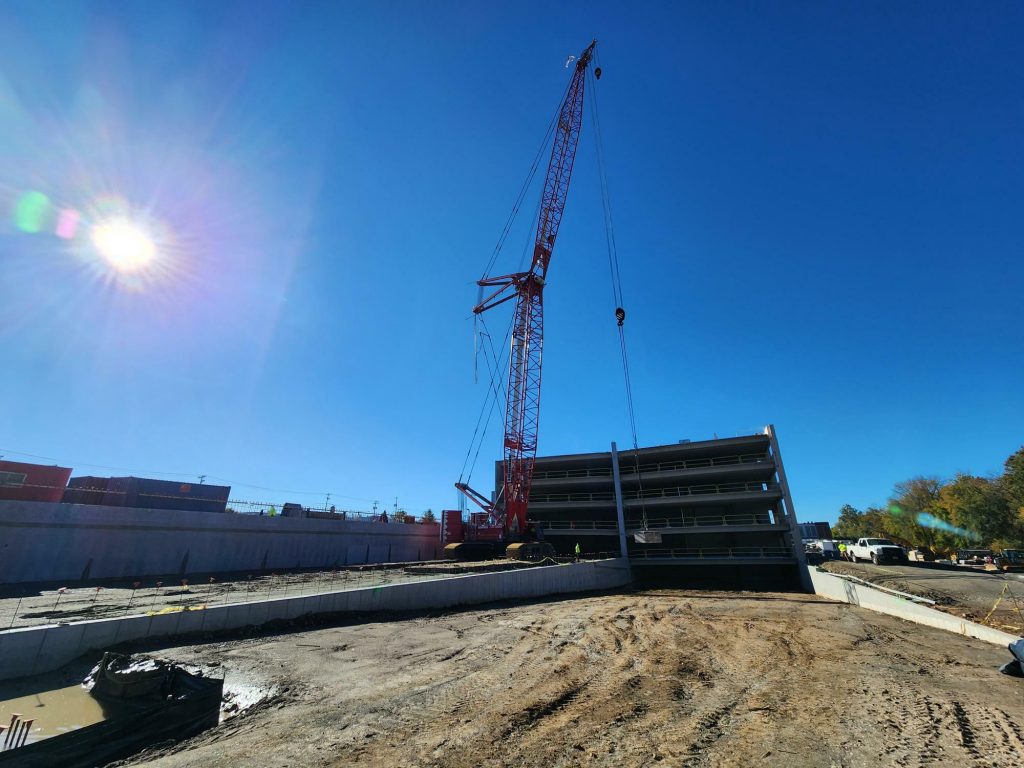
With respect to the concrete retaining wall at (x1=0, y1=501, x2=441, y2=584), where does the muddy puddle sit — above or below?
below

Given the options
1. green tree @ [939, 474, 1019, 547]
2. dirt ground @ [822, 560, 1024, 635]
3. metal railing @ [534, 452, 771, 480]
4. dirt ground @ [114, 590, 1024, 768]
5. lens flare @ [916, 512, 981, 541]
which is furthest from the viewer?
lens flare @ [916, 512, 981, 541]

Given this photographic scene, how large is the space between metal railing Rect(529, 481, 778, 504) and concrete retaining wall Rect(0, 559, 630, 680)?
65.5ft

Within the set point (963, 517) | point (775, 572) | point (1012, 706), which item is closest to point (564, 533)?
point (775, 572)

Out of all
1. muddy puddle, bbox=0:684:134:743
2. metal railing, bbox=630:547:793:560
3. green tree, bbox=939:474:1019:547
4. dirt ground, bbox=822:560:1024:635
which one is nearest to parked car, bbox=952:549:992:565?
green tree, bbox=939:474:1019:547

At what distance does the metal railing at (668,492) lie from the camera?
4056 centimetres

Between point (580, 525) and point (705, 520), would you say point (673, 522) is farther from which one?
point (580, 525)

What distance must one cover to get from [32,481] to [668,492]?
55.5 m

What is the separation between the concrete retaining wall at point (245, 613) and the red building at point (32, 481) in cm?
2870

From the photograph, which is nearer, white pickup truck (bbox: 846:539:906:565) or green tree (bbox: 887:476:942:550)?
white pickup truck (bbox: 846:539:906:565)

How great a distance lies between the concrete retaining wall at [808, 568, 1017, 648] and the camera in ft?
42.4

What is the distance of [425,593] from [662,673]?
471 inches

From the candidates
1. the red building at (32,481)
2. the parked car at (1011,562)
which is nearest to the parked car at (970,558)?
the parked car at (1011,562)

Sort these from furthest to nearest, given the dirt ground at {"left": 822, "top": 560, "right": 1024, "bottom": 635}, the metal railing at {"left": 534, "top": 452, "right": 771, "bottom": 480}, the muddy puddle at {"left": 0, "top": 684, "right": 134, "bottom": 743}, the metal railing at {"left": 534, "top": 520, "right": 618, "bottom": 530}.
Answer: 1. the metal railing at {"left": 534, "top": 520, "right": 618, "bottom": 530}
2. the metal railing at {"left": 534, "top": 452, "right": 771, "bottom": 480}
3. the dirt ground at {"left": 822, "top": 560, "right": 1024, "bottom": 635}
4. the muddy puddle at {"left": 0, "top": 684, "right": 134, "bottom": 743}

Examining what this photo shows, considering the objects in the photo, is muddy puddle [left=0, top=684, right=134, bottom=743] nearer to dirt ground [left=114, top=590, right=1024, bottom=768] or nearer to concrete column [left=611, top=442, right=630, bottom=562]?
dirt ground [left=114, top=590, right=1024, bottom=768]
